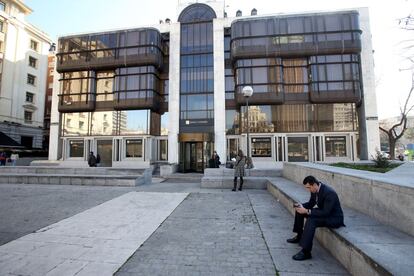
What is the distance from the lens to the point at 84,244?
428 cm

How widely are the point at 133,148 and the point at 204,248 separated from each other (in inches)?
813

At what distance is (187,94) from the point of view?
23.5m

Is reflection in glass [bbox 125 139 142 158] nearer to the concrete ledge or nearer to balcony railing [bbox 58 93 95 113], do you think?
the concrete ledge

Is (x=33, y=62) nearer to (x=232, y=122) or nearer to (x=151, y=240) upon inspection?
(x=232, y=122)

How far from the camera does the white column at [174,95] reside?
75.3 ft

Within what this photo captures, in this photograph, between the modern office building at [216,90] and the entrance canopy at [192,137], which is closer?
the modern office building at [216,90]

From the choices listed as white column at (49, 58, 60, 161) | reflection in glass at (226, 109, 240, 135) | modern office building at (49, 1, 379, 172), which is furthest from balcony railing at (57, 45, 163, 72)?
reflection in glass at (226, 109, 240, 135)

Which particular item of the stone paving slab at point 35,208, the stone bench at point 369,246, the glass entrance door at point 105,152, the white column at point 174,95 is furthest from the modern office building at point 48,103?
the stone bench at point 369,246

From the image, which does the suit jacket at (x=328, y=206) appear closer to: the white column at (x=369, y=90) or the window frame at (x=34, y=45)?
the white column at (x=369, y=90)

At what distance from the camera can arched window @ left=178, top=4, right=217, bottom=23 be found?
2444 centimetres

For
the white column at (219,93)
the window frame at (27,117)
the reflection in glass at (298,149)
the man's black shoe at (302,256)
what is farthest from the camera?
the window frame at (27,117)

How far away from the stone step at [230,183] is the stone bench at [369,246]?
22.5ft

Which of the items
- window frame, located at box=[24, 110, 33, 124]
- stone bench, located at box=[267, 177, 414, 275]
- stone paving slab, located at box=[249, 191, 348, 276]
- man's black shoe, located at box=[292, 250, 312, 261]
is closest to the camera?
stone bench, located at box=[267, 177, 414, 275]

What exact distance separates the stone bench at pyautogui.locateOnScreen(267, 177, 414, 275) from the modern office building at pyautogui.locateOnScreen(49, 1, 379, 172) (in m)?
16.9
